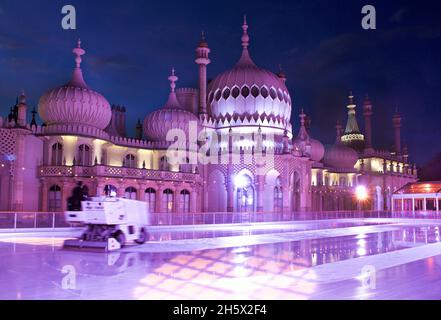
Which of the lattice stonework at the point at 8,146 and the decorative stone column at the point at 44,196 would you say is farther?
the decorative stone column at the point at 44,196

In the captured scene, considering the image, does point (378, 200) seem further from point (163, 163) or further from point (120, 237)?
point (120, 237)

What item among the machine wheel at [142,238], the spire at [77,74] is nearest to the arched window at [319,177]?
the spire at [77,74]

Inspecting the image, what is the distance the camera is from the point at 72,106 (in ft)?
108

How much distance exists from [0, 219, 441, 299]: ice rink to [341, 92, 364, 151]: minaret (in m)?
61.2

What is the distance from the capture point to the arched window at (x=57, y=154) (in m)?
32.3

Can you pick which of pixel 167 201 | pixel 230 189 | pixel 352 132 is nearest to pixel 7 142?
pixel 167 201

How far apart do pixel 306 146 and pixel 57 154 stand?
2872cm

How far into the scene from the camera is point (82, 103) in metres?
33.2

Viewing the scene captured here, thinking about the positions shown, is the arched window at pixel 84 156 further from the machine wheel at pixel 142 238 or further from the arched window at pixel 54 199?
the machine wheel at pixel 142 238

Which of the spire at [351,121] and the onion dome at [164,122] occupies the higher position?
the spire at [351,121]

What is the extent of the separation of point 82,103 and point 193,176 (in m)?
10.6

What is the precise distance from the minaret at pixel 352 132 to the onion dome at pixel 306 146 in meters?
19.9

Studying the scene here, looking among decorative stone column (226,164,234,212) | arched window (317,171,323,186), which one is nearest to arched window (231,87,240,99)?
decorative stone column (226,164,234,212)

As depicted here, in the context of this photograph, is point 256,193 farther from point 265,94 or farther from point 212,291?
point 212,291
